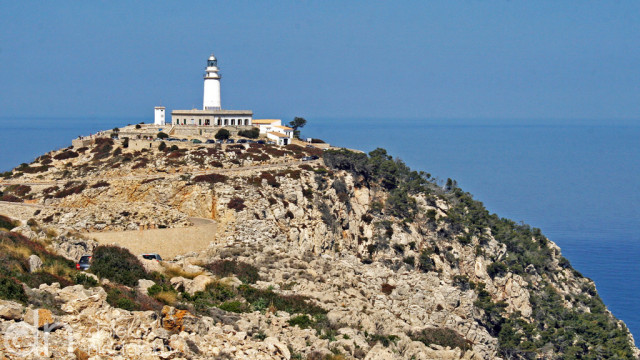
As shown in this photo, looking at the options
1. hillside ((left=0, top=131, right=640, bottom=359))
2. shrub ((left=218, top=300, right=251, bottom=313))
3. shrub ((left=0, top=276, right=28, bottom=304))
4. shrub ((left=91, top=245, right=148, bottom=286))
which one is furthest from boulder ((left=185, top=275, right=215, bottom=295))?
shrub ((left=0, top=276, right=28, bottom=304))

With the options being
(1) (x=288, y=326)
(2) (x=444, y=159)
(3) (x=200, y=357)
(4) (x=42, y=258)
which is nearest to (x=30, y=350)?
(3) (x=200, y=357)

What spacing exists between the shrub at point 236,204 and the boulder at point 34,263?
2329cm

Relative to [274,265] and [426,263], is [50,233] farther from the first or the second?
[426,263]

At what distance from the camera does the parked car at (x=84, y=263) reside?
27.3 m

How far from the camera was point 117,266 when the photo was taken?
26219mm

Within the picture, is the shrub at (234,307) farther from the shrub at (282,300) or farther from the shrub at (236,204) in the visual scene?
the shrub at (236,204)

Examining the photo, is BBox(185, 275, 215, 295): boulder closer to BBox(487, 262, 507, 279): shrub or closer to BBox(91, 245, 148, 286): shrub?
BBox(91, 245, 148, 286): shrub

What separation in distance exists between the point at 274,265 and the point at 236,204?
34.9ft

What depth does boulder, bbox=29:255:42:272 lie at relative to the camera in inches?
861

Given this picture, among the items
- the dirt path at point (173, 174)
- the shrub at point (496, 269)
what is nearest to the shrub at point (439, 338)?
the shrub at point (496, 269)

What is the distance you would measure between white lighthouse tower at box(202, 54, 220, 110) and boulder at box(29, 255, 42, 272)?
168ft

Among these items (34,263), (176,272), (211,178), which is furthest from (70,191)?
(34,263)

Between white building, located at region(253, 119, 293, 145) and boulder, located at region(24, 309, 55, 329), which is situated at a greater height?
white building, located at region(253, 119, 293, 145)

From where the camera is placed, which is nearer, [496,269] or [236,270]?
[236,270]
